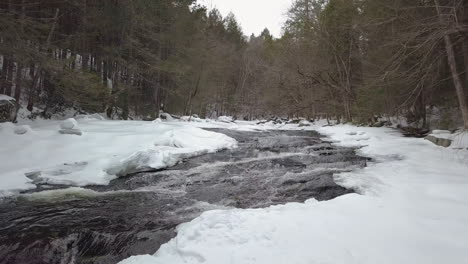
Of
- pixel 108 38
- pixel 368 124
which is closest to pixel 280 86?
pixel 368 124

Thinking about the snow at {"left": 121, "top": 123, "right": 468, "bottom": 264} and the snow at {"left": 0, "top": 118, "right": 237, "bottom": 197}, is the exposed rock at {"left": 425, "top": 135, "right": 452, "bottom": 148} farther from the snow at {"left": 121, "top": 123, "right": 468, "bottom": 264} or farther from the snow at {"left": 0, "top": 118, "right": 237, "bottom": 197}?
the snow at {"left": 0, "top": 118, "right": 237, "bottom": 197}

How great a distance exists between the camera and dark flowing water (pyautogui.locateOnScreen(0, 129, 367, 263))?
3191 mm

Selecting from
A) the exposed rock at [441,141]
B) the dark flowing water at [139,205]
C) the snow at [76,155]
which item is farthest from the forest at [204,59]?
the dark flowing water at [139,205]

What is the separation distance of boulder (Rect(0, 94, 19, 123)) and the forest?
27.5 inches

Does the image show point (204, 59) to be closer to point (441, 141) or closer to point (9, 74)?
point (9, 74)

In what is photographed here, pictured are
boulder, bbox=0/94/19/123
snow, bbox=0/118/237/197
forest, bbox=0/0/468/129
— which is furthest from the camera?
boulder, bbox=0/94/19/123

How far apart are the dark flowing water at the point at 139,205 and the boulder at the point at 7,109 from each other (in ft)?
19.0

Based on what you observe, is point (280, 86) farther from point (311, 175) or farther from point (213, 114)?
point (311, 175)

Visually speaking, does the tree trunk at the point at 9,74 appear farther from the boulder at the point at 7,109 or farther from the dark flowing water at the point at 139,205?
the dark flowing water at the point at 139,205

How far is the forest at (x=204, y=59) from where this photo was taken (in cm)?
784

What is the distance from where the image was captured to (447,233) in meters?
2.56

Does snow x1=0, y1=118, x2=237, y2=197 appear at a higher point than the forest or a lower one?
lower

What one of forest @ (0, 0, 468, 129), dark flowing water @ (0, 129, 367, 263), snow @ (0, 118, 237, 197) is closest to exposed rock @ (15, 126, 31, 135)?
snow @ (0, 118, 237, 197)

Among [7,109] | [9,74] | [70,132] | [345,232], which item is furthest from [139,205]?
[9,74]
